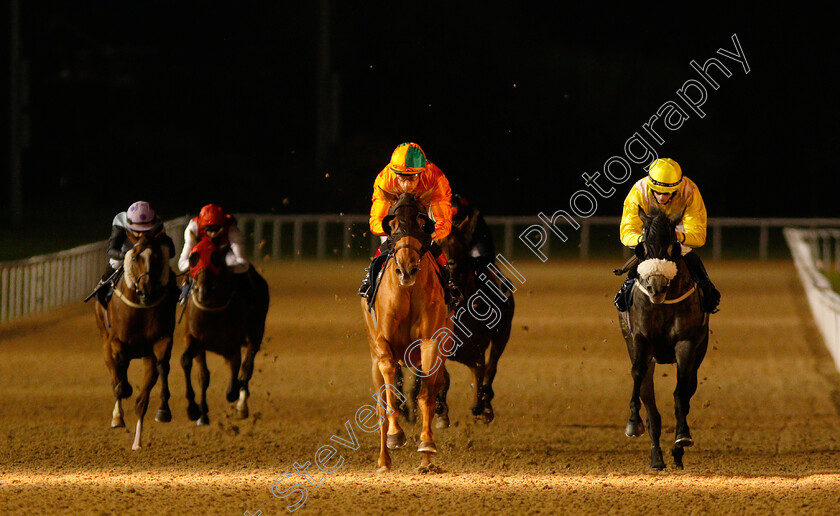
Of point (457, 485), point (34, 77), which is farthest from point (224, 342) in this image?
point (34, 77)

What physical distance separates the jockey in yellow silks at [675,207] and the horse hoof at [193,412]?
12.1ft

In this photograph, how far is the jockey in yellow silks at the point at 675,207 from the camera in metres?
8.27

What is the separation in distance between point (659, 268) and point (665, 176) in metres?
0.64

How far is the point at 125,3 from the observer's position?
1452 inches

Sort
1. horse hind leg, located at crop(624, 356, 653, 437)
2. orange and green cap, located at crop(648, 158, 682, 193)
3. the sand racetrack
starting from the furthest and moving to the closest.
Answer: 1. horse hind leg, located at crop(624, 356, 653, 437)
2. orange and green cap, located at crop(648, 158, 682, 193)
3. the sand racetrack

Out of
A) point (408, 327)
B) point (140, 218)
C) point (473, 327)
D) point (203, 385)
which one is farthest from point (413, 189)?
point (203, 385)

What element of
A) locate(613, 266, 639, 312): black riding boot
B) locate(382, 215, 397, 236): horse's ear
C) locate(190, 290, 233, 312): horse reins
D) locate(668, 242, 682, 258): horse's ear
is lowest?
locate(190, 290, 233, 312): horse reins

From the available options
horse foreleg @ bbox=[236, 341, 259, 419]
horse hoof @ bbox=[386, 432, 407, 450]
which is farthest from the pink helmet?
horse hoof @ bbox=[386, 432, 407, 450]

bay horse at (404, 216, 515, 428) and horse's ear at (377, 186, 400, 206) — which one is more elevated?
horse's ear at (377, 186, 400, 206)

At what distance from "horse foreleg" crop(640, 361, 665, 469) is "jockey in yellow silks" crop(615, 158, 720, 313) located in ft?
1.94

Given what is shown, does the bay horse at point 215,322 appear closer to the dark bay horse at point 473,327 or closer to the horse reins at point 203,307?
the horse reins at point 203,307

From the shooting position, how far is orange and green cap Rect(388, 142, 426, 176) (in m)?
8.05

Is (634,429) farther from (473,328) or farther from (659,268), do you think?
(473,328)

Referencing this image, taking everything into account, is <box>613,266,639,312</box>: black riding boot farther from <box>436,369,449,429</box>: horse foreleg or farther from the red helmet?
the red helmet
